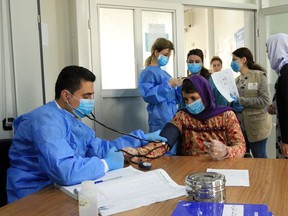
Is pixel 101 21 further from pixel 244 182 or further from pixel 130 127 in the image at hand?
pixel 244 182

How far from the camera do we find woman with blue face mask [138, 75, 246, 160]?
5.58ft

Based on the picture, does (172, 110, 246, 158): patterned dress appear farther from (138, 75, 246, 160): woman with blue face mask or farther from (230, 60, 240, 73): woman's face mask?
(230, 60, 240, 73): woman's face mask

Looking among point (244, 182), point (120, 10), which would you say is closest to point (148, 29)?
point (120, 10)

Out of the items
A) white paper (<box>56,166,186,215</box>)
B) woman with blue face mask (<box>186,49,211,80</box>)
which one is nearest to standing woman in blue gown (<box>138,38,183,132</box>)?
woman with blue face mask (<box>186,49,211,80</box>)

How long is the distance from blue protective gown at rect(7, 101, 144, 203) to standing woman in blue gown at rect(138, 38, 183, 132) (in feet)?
3.78

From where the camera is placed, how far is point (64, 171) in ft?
3.67

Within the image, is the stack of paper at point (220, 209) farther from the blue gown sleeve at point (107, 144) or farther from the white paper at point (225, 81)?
the white paper at point (225, 81)

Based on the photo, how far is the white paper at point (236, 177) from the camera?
113 centimetres

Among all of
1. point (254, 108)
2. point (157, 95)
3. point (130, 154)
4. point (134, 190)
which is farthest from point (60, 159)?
point (254, 108)

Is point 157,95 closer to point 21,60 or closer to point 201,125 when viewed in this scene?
point 201,125

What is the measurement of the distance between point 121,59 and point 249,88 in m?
1.16

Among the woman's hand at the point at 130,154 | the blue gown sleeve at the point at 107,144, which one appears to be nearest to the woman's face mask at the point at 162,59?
the blue gown sleeve at the point at 107,144

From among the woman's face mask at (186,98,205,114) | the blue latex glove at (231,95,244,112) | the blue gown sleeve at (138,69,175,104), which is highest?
the blue gown sleeve at (138,69,175,104)

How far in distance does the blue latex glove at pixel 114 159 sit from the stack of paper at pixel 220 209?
1.63ft
